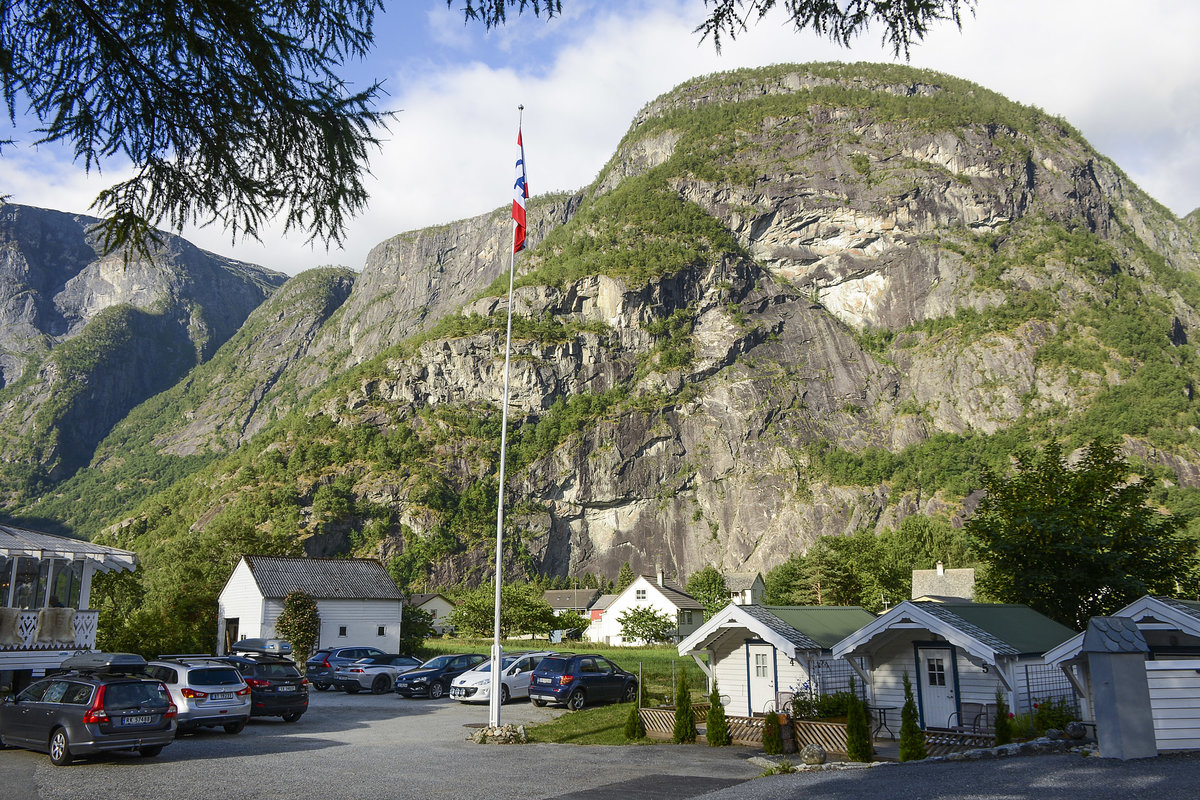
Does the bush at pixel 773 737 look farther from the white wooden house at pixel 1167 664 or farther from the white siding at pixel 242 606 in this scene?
the white siding at pixel 242 606

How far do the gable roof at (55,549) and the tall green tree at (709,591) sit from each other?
226 feet

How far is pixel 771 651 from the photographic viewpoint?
21.5 metres

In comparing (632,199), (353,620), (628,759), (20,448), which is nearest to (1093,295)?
(632,199)

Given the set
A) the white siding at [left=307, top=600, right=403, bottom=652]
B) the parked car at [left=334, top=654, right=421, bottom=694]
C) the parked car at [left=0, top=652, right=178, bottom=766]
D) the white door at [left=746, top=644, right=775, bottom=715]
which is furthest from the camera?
the white siding at [left=307, top=600, right=403, bottom=652]

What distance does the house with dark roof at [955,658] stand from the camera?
17.5 meters

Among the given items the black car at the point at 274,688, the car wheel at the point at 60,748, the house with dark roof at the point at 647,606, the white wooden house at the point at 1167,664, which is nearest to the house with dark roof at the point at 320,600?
the black car at the point at 274,688

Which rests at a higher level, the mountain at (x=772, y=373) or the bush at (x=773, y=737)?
the mountain at (x=772, y=373)

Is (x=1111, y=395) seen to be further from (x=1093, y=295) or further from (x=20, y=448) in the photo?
(x=20, y=448)

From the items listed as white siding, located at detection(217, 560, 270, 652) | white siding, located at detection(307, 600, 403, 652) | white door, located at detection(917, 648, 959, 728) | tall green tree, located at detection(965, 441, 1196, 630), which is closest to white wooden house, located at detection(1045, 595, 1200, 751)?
white door, located at detection(917, 648, 959, 728)

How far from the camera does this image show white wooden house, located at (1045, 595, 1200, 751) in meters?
11.5

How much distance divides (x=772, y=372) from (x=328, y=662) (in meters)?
117

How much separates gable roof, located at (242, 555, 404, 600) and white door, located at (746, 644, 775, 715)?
2683 centimetres

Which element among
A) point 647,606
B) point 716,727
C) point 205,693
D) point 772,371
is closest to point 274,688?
point 205,693

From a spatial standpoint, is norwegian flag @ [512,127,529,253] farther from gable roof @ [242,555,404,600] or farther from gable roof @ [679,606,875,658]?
gable roof @ [242,555,404,600]
